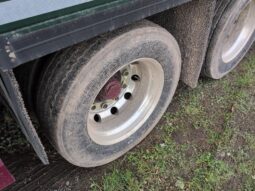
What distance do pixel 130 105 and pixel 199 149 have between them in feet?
2.37

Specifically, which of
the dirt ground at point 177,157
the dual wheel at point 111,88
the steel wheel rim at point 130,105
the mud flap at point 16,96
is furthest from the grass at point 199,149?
the mud flap at point 16,96

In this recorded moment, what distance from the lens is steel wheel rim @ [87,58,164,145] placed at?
2.48 metres

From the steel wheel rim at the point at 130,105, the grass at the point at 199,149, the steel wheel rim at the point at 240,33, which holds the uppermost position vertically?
the steel wheel rim at the point at 130,105

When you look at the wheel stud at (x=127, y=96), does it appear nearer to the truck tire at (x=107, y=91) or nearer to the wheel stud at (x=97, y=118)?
the truck tire at (x=107, y=91)

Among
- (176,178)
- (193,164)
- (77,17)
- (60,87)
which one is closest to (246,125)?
(193,164)

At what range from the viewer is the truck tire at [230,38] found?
2803mm

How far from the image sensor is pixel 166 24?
104 inches

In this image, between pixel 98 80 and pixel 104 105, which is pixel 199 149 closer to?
pixel 104 105

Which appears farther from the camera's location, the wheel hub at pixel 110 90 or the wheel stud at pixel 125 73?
the wheel stud at pixel 125 73

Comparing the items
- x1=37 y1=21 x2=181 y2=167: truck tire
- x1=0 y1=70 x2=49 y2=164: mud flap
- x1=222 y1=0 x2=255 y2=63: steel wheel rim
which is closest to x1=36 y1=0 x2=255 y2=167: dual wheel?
x1=37 y1=21 x2=181 y2=167: truck tire

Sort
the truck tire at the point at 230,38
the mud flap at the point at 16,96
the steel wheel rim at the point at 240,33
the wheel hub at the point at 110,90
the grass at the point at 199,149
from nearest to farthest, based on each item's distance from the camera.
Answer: the mud flap at the point at 16,96 → the wheel hub at the point at 110,90 → the grass at the point at 199,149 → the truck tire at the point at 230,38 → the steel wheel rim at the point at 240,33

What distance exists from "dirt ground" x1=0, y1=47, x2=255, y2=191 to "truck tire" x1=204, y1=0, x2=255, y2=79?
0.33 metres

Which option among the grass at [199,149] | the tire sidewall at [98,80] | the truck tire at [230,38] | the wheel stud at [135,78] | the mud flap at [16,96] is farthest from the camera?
the truck tire at [230,38]

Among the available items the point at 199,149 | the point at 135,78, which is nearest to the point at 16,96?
the point at 135,78
